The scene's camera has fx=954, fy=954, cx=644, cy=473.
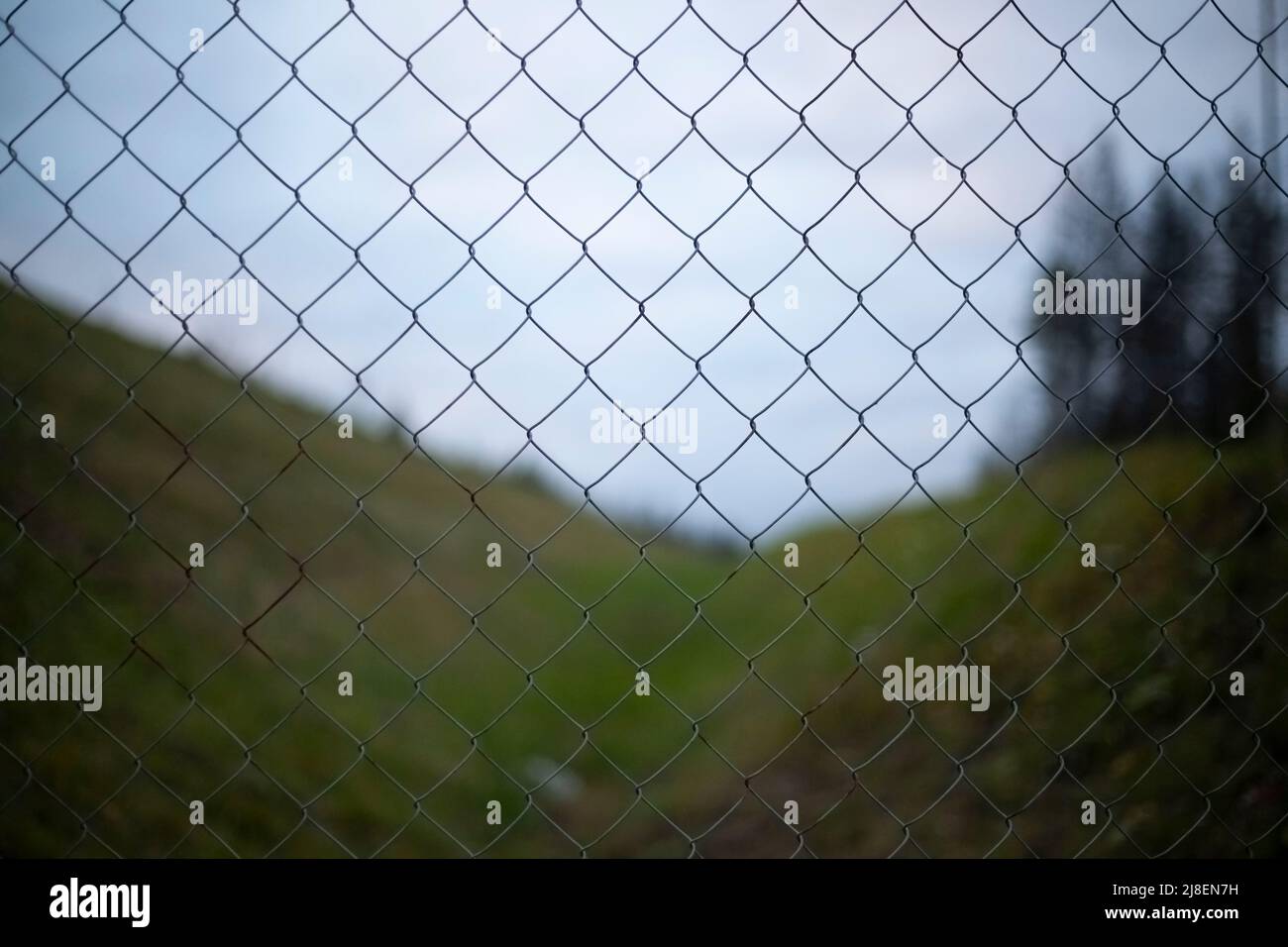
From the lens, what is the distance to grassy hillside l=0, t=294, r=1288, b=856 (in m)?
2.46

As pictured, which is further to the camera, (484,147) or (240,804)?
(240,804)

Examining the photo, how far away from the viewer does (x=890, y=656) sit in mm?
3529

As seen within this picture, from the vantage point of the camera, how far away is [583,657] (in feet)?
12.8

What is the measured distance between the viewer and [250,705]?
2.97m

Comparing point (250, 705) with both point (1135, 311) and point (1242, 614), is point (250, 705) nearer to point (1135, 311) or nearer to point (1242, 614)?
point (1135, 311)

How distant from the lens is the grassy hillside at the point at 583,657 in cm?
246

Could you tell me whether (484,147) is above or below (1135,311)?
above

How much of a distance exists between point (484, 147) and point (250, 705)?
2.16 meters

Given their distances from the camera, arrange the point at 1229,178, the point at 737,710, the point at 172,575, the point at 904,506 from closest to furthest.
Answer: the point at 1229,178 → the point at 172,575 → the point at 737,710 → the point at 904,506

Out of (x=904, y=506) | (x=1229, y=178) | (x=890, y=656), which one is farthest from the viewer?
(x=904, y=506)

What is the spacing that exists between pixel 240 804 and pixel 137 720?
36cm

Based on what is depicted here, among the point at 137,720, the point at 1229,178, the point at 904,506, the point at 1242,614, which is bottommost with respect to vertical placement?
the point at 137,720
